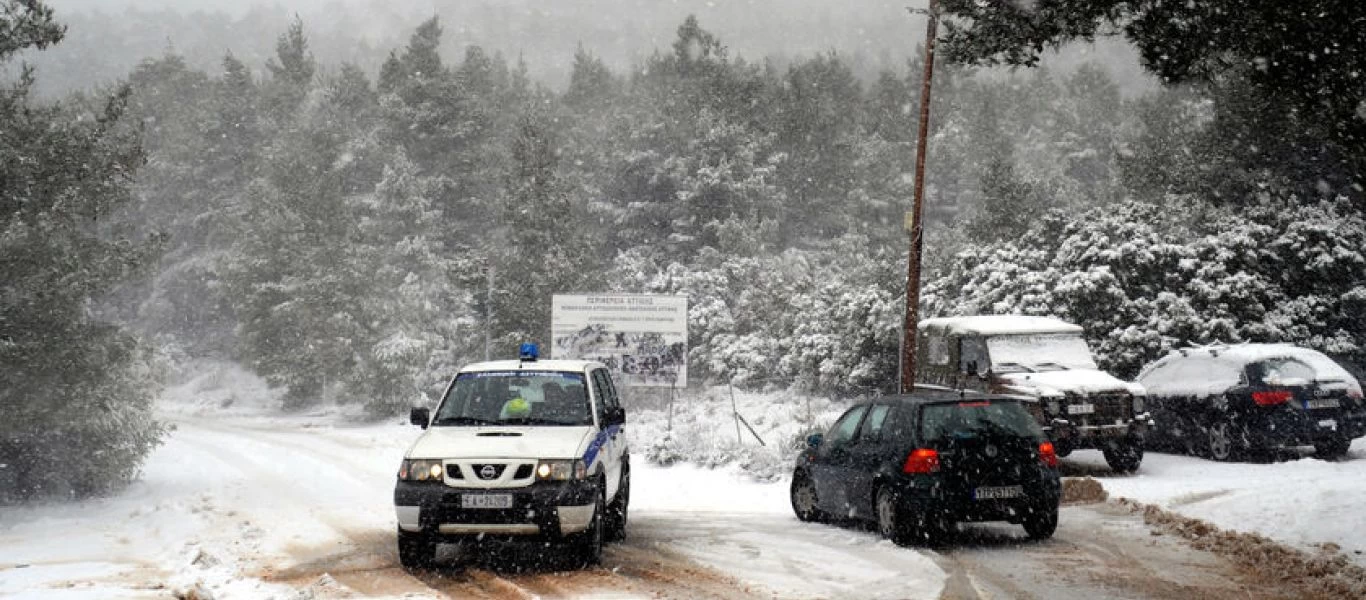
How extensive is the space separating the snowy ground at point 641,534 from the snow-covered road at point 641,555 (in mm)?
37

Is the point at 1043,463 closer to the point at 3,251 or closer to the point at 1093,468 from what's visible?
the point at 1093,468

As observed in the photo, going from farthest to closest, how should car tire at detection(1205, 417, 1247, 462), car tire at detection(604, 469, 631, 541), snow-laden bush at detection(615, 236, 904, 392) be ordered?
snow-laden bush at detection(615, 236, 904, 392) < car tire at detection(1205, 417, 1247, 462) < car tire at detection(604, 469, 631, 541)

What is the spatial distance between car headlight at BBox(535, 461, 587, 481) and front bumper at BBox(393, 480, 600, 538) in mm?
44

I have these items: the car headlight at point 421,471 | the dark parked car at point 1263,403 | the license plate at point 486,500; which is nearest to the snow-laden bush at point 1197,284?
the dark parked car at point 1263,403

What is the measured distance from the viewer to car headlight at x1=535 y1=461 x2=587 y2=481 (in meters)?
8.60

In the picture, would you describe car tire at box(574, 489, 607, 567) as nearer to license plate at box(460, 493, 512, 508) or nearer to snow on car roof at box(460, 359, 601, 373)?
license plate at box(460, 493, 512, 508)

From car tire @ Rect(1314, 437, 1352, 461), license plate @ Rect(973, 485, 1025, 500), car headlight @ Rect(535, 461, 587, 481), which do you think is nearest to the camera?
car headlight @ Rect(535, 461, 587, 481)

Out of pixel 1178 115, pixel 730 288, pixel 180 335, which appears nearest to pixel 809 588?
pixel 730 288

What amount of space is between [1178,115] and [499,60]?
57808 mm

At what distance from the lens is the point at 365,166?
165 ft

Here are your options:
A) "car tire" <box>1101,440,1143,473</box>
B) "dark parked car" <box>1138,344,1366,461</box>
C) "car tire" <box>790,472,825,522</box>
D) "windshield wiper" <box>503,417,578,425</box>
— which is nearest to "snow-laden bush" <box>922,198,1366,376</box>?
"dark parked car" <box>1138,344,1366,461</box>

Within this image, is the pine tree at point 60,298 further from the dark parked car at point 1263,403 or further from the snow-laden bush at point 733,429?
the dark parked car at point 1263,403

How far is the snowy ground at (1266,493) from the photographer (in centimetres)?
995

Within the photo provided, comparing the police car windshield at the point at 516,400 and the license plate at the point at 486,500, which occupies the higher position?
the police car windshield at the point at 516,400
